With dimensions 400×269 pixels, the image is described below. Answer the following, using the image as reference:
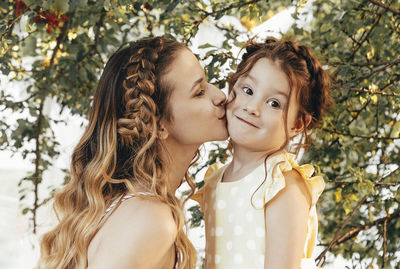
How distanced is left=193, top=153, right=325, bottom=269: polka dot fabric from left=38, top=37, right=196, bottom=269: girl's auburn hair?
0.30 ft

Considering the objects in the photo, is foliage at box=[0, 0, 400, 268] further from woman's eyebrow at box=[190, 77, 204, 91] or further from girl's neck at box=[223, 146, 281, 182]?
girl's neck at box=[223, 146, 281, 182]

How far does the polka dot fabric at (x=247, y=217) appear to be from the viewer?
47.6 inches

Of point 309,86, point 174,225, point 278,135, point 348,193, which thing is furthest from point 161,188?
point 348,193

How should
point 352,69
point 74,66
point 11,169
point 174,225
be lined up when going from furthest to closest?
point 11,169 < point 74,66 < point 352,69 < point 174,225

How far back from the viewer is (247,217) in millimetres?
1243

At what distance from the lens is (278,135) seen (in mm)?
1278

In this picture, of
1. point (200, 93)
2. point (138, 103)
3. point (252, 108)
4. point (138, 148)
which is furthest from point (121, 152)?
point (252, 108)

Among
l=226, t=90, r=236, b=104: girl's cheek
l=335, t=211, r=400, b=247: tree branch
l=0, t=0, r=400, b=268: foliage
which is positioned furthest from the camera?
l=335, t=211, r=400, b=247: tree branch

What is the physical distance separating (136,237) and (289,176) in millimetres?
406

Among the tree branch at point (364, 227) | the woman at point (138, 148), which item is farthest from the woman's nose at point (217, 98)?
the tree branch at point (364, 227)

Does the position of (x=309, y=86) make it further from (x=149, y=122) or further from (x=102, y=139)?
(x=102, y=139)

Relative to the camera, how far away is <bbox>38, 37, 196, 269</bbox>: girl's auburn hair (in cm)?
127

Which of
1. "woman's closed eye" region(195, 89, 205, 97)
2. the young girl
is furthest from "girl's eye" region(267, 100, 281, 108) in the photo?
"woman's closed eye" region(195, 89, 205, 97)

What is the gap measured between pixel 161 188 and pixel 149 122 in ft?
0.60
